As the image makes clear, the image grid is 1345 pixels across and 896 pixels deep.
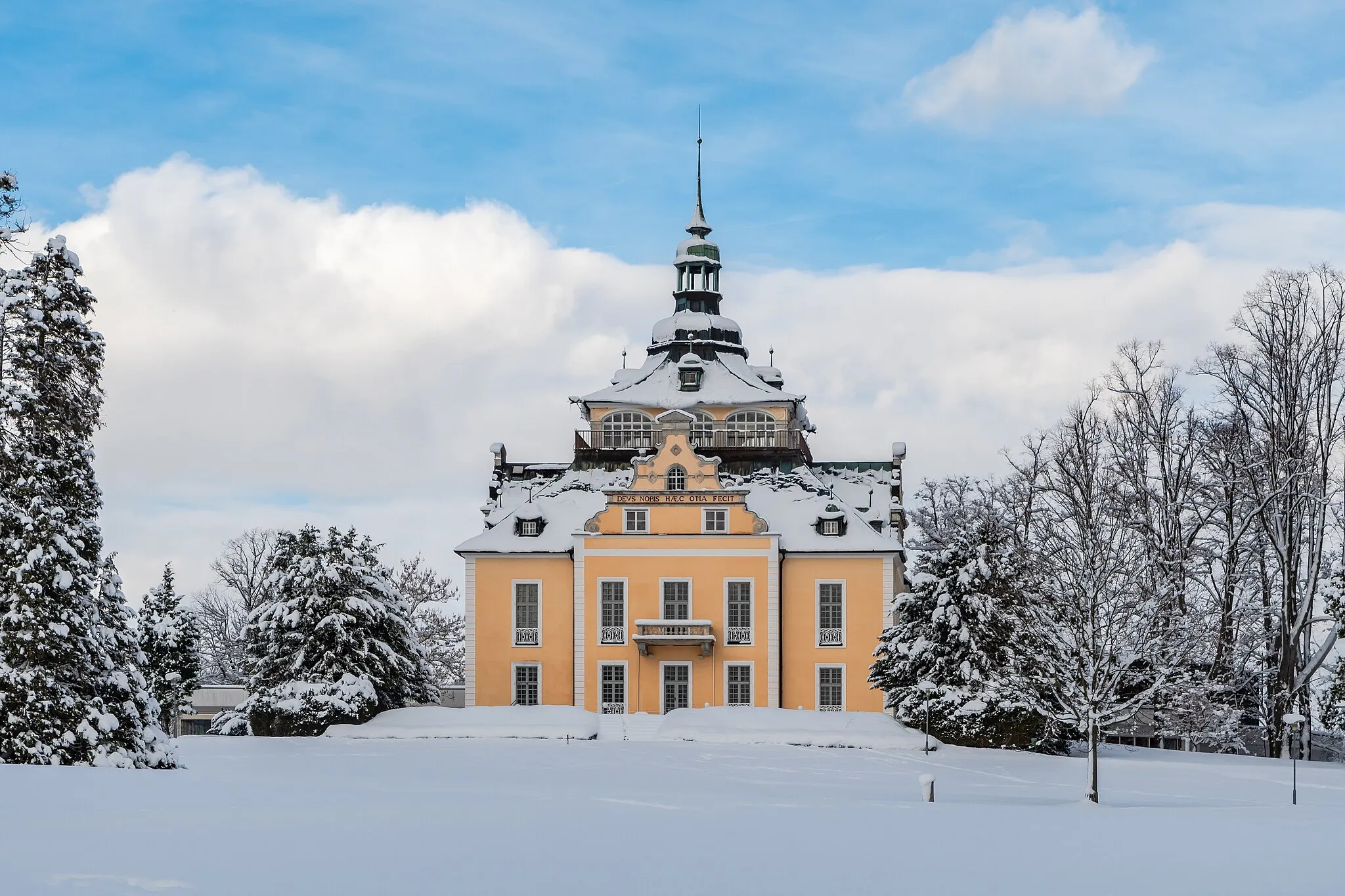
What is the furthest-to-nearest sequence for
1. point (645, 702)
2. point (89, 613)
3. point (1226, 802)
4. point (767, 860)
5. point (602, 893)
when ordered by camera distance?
point (645, 702)
point (1226, 802)
point (89, 613)
point (767, 860)
point (602, 893)

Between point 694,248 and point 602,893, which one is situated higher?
point 694,248

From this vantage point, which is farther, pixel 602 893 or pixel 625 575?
pixel 625 575

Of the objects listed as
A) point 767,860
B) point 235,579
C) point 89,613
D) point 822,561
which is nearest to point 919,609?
point 822,561

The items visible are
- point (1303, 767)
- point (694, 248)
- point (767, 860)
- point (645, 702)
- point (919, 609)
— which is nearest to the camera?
point (767, 860)

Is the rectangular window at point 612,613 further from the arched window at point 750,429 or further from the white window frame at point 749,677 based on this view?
the arched window at point 750,429

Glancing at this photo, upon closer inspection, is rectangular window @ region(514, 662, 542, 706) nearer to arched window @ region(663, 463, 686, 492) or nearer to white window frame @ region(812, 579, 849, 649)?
arched window @ region(663, 463, 686, 492)

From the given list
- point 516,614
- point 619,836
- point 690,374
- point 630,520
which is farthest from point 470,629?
point 619,836

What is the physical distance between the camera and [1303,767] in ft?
130

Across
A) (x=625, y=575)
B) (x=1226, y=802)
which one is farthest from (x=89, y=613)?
(x=625, y=575)

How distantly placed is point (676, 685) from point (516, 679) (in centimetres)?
516

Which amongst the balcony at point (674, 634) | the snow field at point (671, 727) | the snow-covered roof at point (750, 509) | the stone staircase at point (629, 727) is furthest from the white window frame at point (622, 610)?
the snow field at point (671, 727)

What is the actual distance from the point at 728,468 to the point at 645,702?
36.7ft

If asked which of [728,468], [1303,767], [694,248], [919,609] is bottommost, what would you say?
[1303,767]

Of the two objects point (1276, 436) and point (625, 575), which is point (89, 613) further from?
point (1276, 436)
